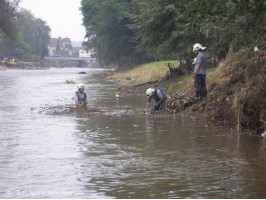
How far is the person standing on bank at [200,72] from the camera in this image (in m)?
15.8

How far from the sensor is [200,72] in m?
15.9

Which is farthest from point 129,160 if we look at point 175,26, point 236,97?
point 175,26

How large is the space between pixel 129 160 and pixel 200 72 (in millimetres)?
7205

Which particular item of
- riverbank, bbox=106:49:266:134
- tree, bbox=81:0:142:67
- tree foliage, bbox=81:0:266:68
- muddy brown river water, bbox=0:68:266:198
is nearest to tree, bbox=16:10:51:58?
tree foliage, bbox=81:0:266:68

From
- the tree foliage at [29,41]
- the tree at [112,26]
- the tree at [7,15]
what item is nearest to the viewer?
the tree at [112,26]

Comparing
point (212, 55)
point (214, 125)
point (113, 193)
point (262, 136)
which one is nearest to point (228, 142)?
point (262, 136)

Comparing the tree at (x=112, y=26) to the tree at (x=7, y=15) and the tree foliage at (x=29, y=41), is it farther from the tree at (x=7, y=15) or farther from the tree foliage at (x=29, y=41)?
the tree foliage at (x=29, y=41)

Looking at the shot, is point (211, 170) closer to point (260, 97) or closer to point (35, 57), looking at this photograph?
point (260, 97)

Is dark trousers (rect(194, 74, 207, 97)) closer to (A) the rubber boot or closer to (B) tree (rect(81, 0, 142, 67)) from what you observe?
(A) the rubber boot

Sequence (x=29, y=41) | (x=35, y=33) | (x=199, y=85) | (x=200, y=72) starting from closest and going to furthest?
1. (x=200, y=72)
2. (x=199, y=85)
3. (x=29, y=41)
4. (x=35, y=33)

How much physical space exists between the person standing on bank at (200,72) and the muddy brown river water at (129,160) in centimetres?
157

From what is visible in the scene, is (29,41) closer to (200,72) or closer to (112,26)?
(112,26)

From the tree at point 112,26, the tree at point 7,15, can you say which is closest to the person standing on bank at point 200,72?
the tree at point 112,26

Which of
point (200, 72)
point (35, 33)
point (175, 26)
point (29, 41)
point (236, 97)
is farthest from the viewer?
point (35, 33)
